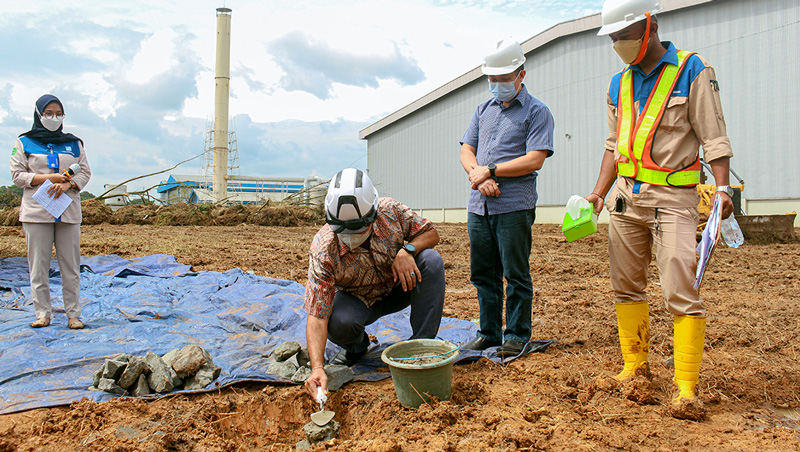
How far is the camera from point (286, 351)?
10.4 ft

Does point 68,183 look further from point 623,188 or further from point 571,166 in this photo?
point 571,166

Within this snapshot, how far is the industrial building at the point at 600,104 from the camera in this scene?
1113 cm

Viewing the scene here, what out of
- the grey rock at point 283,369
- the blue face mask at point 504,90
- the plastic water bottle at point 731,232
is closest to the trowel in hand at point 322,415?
the grey rock at point 283,369

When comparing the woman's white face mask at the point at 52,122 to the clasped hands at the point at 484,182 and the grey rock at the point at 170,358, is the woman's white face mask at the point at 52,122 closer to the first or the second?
the grey rock at the point at 170,358

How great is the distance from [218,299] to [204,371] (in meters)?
2.10

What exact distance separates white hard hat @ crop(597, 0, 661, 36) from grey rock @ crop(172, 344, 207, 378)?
2696 millimetres

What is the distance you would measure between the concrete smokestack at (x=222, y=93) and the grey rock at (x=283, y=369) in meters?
25.8

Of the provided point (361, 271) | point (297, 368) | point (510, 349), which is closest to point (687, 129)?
point (510, 349)

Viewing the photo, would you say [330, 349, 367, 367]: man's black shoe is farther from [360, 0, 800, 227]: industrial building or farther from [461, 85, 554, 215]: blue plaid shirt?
[360, 0, 800, 227]: industrial building

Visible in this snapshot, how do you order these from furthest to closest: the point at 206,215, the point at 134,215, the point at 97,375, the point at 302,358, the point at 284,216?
the point at 284,216
the point at 206,215
the point at 134,215
the point at 302,358
the point at 97,375

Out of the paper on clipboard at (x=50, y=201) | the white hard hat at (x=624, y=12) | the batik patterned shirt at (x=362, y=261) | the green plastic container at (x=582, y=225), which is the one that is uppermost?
the white hard hat at (x=624, y=12)

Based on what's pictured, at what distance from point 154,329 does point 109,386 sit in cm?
130

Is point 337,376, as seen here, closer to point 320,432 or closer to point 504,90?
point 320,432

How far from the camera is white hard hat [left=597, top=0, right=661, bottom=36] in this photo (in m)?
2.33
